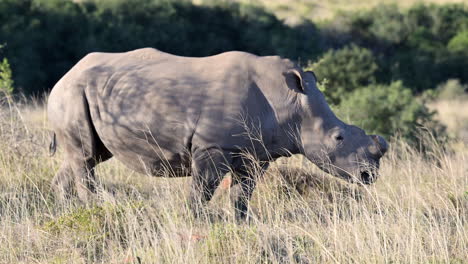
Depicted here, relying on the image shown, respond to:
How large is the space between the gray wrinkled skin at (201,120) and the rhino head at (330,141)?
1 centimetres

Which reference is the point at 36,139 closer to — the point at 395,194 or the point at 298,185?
Result: the point at 298,185

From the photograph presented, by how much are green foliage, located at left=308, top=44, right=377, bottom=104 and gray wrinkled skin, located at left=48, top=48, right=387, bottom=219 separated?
513 inches

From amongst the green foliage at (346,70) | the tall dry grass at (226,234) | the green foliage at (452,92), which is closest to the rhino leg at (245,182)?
the tall dry grass at (226,234)

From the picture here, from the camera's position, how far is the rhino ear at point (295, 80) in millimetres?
7064

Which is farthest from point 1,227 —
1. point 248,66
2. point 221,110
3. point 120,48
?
point 120,48

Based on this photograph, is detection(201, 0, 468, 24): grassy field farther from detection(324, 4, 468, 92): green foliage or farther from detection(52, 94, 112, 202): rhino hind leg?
detection(52, 94, 112, 202): rhino hind leg

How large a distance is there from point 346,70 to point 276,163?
1463 centimetres

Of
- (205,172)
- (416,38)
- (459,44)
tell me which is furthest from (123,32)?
(205,172)

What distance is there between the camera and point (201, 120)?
6.74m

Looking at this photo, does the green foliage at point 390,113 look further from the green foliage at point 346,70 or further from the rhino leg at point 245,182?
the rhino leg at point 245,182

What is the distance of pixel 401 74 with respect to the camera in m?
28.2

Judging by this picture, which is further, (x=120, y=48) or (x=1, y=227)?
(x=120, y=48)

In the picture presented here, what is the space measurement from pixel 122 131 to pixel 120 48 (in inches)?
805

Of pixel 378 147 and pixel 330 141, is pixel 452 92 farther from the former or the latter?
pixel 330 141
